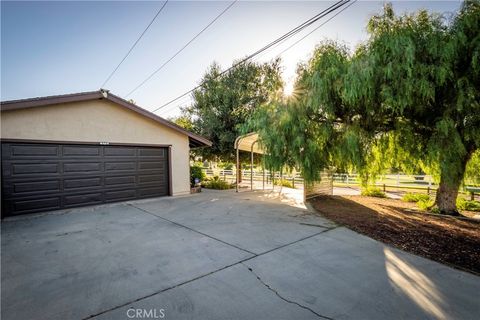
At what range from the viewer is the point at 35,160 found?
6543 millimetres

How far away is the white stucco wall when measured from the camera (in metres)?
6.37

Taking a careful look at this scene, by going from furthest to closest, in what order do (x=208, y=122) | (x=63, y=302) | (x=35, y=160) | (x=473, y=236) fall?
(x=208, y=122), (x=35, y=160), (x=473, y=236), (x=63, y=302)

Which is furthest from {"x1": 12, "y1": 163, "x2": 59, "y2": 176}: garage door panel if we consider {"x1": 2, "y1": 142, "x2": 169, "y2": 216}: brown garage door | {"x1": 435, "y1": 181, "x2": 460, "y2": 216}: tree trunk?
{"x1": 435, "y1": 181, "x2": 460, "y2": 216}: tree trunk

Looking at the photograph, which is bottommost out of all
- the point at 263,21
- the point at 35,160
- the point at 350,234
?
the point at 350,234

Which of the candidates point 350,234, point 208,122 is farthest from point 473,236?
point 208,122

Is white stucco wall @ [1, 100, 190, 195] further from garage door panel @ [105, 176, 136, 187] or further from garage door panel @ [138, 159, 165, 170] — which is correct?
garage door panel @ [105, 176, 136, 187]

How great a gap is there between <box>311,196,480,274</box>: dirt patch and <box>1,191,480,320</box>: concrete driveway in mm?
428

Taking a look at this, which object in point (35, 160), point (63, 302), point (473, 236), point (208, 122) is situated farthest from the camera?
point (208, 122)

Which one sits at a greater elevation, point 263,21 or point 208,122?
point 263,21

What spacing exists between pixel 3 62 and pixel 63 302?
27.2 feet

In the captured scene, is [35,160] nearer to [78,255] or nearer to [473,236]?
[78,255]

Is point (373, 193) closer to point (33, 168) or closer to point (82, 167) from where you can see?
point (82, 167)

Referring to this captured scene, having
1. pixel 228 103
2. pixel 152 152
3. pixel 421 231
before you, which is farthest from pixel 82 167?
pixel 421 231

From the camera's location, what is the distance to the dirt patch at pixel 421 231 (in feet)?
12.0
